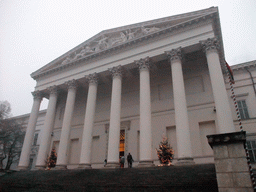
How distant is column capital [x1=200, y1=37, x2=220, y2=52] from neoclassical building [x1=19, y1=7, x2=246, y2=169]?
7 cm

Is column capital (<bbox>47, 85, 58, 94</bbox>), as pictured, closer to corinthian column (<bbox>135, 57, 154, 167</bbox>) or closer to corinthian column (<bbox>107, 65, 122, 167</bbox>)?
corinthian column (<bbox>107, 65, 122, 167</bbox>)

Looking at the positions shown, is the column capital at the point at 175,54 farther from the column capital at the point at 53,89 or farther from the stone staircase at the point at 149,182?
the column capital at the point at 53,89

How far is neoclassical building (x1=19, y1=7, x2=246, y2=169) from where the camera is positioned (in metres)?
15.0

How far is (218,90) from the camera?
1381 centimetres

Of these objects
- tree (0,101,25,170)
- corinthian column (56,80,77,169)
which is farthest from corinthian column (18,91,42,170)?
tree (0,101,25,170)

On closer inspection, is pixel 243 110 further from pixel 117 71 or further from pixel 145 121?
pixel 117 71

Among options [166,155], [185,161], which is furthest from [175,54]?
[185,161]

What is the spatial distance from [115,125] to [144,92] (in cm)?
373

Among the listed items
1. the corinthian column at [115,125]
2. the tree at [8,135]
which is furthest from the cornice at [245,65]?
the tree at [8,135]

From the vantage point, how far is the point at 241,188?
452 centimetres

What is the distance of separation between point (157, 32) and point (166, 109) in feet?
24.5

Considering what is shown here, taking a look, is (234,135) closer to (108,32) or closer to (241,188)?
(241,188)

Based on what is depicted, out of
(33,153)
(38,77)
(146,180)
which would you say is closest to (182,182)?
(146,180)

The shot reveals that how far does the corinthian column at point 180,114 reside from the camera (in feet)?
43.7
